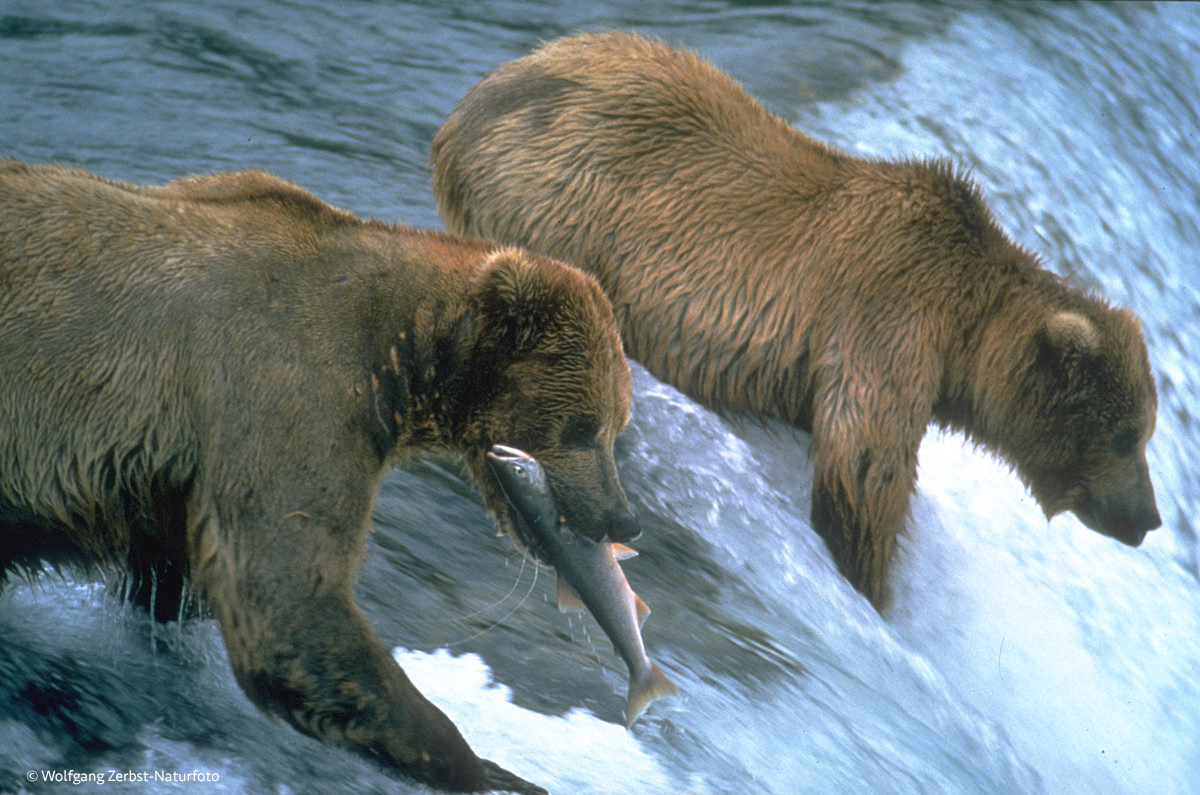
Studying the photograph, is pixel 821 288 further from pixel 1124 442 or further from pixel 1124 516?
pixel 1124 516

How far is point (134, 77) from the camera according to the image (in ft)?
27.7

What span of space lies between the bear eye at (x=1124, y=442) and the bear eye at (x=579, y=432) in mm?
3190

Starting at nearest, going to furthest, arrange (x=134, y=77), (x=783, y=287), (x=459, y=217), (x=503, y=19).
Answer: (x=783, y=287)
(x=459, y=217)
(x=134, y=77)
(x=503, y=19)

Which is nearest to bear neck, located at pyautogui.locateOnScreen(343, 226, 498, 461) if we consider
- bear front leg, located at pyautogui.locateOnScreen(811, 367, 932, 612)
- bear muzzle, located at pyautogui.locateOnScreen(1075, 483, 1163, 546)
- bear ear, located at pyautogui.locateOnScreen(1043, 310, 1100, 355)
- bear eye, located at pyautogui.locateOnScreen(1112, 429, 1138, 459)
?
bear front leg, located at pyautogui.locateOnScreen(811, 367, 932, 612)

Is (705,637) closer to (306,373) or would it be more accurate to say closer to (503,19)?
(306,373)

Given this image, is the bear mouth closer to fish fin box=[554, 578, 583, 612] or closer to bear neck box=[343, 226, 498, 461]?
fish fin box=[554, 578, 583, 612]

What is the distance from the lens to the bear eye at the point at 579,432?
3771 millimetres

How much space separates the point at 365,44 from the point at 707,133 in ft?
13.4

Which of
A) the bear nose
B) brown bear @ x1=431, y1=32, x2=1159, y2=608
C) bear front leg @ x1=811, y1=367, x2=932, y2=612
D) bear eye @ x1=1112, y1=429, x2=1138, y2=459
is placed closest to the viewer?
the bear nose

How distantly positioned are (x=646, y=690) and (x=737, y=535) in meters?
2.12

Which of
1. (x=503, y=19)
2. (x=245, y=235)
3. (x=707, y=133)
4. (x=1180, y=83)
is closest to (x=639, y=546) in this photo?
(x=707, y=133)

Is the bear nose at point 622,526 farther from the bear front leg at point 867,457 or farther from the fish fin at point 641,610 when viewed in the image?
the bear front leg at point 867,457

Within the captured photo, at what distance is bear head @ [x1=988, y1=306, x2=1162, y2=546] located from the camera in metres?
5.87

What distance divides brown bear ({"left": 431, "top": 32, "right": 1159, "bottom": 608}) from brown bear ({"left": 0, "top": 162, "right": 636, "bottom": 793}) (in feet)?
7.60
